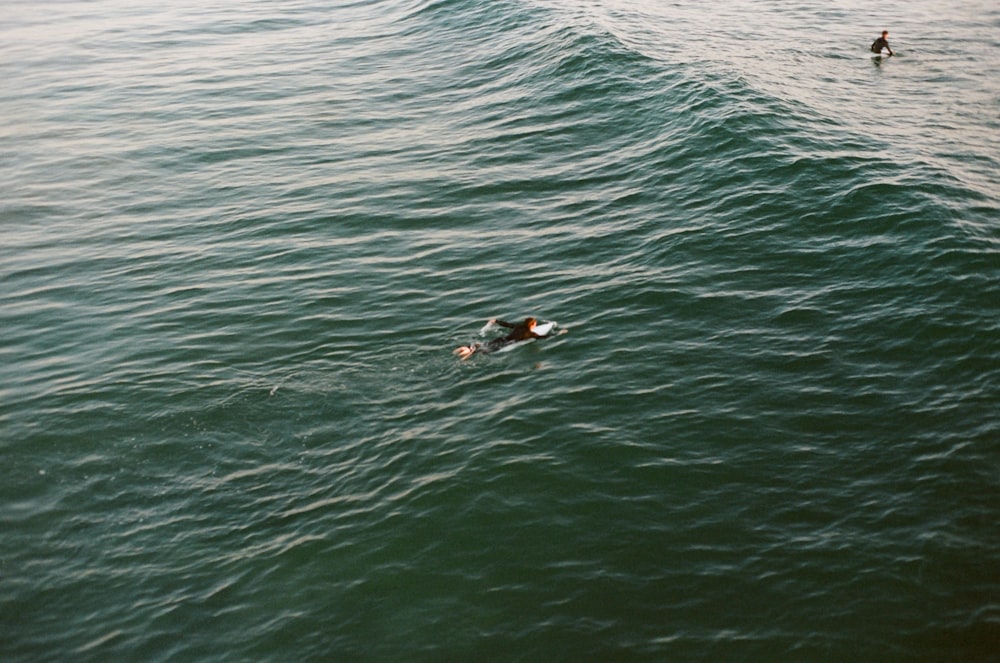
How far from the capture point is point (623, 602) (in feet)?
44.1

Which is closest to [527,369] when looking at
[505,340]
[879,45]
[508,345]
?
[508,345]

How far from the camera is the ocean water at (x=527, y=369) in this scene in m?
13.6

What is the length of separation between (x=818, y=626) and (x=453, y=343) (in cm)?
922

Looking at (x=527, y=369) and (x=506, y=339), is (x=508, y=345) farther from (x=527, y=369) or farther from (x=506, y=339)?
(x=527, y=369)

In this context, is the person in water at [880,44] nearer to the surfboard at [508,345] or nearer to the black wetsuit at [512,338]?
the surfboard at [508,345]

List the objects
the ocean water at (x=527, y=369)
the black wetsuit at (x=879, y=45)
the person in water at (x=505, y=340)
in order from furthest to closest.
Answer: the black wetsuit at (x=879, y=45), the person in water at (x=505, y=340), the ocean water at (x=527, y=369)

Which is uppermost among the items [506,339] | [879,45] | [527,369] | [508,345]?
[879,45]

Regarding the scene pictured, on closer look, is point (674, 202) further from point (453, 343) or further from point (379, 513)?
point (379, 513)

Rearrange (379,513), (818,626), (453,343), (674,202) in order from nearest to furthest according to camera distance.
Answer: (818,626) → (379,513) → (453,343) → (674,202)

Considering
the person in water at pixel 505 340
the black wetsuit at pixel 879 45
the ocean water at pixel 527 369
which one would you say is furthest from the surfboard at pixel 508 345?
the black wetsuit at pixel 879 45

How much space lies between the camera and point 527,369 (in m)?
18.7

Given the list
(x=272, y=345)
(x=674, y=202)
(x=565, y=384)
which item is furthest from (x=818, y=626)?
(x=674, y=202)

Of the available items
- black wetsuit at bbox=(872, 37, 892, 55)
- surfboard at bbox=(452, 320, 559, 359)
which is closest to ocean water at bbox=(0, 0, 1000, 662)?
surfboard at bbox=(452, 320, 559, 359)

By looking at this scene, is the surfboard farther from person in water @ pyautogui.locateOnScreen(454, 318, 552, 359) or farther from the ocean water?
the ocean water
